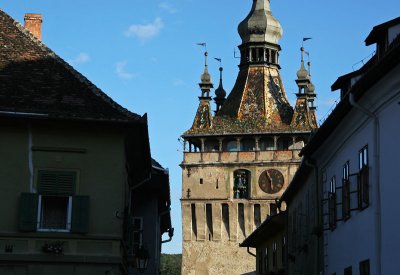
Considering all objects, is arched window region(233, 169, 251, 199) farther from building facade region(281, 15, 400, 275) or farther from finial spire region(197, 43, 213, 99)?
building facade region(281, 15, 400, 275)

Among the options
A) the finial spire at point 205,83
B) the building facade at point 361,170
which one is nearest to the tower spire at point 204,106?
the finial spire at point 205,83

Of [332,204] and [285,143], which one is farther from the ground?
[285,143]

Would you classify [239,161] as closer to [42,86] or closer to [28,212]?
[42,86]

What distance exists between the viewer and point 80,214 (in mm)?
21844

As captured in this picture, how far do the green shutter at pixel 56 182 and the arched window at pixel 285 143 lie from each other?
71.1 m

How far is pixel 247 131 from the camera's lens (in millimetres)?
93188

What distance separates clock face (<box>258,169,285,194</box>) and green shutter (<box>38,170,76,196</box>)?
2704 inches

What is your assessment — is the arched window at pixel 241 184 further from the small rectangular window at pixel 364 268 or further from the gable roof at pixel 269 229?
the small rectangular window at pixel 364 268

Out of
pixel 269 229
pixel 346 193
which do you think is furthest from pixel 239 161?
pixel 346 193

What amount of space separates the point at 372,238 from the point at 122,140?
17.8 feet

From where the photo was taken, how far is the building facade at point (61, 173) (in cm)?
2155

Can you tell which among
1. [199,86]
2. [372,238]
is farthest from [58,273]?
[199,86]

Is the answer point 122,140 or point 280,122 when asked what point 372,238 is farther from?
point 280,122

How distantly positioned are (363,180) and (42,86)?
6.79 metres
